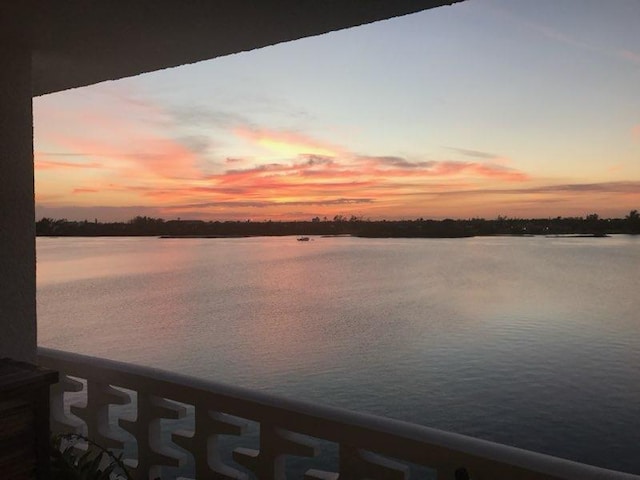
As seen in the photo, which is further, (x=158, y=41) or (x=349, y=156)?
(x=349, y=156)

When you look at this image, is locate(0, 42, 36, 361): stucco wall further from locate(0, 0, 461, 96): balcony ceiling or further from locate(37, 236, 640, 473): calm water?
locate(37, 236, 640, 473): calm water

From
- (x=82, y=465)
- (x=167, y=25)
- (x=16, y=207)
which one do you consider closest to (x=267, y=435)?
(x=82, y=465)

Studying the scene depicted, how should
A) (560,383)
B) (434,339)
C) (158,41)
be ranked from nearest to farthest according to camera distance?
(158,41) < (560,383) < (434,339)

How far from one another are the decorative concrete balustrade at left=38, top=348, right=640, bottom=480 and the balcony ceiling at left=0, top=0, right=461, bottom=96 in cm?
142

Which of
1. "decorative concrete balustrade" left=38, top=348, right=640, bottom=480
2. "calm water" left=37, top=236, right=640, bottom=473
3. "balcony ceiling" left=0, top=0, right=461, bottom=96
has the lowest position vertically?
"calm water" left=37, top=236, right=640, bottom=473

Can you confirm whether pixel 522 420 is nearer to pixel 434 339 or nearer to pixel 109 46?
pixel 434 339

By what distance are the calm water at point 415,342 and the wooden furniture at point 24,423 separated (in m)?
23.6

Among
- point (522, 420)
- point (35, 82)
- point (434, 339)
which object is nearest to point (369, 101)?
point (434, 339)

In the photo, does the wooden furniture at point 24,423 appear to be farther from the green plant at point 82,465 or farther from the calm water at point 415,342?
the calm water at point 415,342

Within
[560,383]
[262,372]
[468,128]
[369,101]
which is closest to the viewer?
[560,383]

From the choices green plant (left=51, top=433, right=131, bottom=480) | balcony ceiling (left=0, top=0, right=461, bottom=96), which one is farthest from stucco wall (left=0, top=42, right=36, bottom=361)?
green plant (left=51, top=433, right=131, bottom=480)

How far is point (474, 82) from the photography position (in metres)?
85.8

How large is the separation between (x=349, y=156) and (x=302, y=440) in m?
88.6

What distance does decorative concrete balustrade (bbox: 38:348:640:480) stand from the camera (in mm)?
1643
